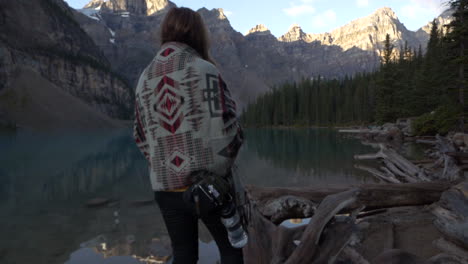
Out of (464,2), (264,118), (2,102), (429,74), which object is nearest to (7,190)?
(464,2)

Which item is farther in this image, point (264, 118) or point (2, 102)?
point (264, 118)

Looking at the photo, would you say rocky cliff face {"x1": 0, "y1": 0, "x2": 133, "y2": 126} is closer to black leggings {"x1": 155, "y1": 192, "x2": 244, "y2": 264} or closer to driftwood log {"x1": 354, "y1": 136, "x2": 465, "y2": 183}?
driftwood log {"x1": 354, "y1": 136, "x2": 465, "y2": 183}

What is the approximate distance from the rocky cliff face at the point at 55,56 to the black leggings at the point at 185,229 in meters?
138

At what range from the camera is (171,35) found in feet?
7.99

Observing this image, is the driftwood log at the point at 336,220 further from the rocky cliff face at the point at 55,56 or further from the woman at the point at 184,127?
the rocky cliff face at the point at 55,56

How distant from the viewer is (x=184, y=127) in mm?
2197

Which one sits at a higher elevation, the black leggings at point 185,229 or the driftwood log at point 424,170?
the black leggings at point 185,229

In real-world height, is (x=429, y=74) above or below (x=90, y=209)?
above

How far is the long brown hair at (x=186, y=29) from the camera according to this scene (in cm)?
242

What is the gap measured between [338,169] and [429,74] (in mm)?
37048

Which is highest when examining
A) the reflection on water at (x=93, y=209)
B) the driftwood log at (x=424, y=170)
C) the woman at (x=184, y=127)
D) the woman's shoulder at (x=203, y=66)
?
the woman's shoulder at (x=203, y=66)

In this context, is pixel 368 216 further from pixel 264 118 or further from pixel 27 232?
pixel 264 118

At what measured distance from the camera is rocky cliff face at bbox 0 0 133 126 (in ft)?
409

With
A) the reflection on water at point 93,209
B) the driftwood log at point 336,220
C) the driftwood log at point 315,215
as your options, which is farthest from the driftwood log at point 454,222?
the reflection on water at point 93,209
